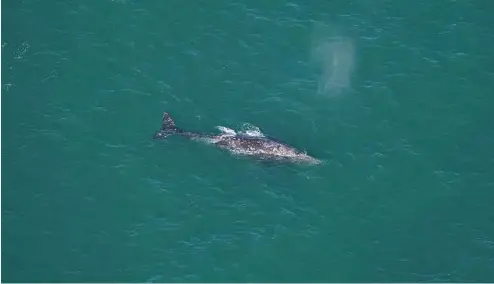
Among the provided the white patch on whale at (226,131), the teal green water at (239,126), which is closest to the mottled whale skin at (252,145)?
the white patch on whale at (226,131)

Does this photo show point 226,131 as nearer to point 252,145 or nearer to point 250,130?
point 250,130

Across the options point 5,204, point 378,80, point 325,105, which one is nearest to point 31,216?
point 5,204

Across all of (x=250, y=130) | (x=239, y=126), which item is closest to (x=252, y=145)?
(x=250, y=130)

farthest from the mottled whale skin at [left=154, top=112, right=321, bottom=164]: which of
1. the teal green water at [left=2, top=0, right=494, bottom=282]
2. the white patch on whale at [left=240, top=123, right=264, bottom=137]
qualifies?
the teal green water at [left=2, top=0, right=494, bottom=282]

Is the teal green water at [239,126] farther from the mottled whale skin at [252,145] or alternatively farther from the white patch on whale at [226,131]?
the mottled whale skin at [252,145]

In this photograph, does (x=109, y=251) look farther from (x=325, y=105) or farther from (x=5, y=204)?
(x=325, y=105)

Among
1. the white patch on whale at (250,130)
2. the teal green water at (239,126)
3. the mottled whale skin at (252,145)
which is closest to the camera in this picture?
the teal green water at (239,126)

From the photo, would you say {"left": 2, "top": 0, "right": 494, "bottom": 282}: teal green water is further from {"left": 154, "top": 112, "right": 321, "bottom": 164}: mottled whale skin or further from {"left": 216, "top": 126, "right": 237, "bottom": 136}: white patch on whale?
{"left": 154, "top": 112, "right": 321, "bottom": 164}: mottled whale skin
